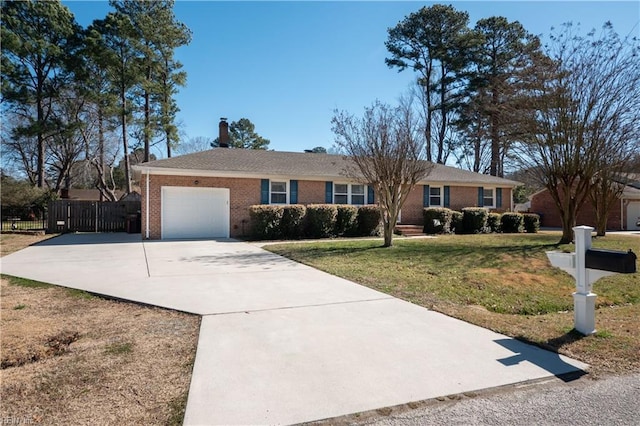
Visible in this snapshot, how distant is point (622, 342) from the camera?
3.80 m

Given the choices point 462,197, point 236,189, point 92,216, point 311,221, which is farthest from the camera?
point 462,197

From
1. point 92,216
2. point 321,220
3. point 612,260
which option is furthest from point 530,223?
point 92,216

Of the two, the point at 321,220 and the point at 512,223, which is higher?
the point at 321,220

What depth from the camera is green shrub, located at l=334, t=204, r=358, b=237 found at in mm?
15422

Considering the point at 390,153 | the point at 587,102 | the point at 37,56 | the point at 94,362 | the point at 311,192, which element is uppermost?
the point at 37,56

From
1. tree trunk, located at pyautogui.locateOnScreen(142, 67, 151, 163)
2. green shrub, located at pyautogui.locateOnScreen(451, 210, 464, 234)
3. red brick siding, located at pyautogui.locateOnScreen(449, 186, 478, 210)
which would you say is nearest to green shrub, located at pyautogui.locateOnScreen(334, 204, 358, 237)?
green shrub, located at pyautogui.locateOnScreen(451, 210, 464, 234)

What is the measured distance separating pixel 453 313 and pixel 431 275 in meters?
2.64

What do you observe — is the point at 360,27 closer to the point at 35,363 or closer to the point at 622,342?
the point at 622,342

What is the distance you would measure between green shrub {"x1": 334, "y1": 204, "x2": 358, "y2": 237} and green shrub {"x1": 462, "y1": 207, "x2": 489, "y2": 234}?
6130 millimetres

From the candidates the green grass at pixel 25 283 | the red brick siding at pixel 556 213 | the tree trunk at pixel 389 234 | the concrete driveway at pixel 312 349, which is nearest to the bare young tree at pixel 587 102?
the tree trunk at pixel 389 234

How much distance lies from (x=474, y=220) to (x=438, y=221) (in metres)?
1.95

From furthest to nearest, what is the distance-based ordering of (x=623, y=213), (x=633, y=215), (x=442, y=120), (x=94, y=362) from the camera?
(x=442, y=120) < (x=633, y=215) < (x=623, y=213) < (x=94, y=362)

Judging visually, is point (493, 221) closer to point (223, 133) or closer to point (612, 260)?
point (223, 133)

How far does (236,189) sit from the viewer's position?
1543 cm
